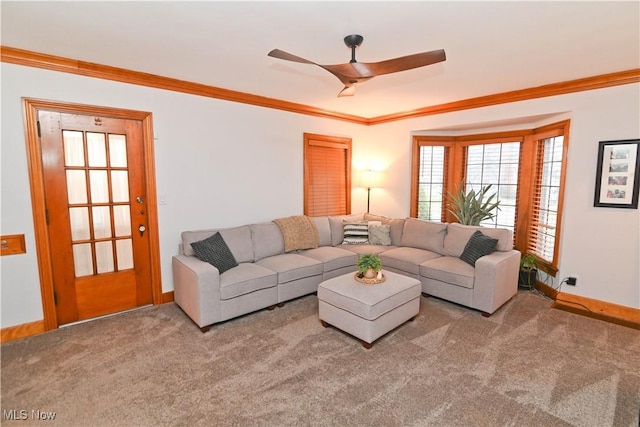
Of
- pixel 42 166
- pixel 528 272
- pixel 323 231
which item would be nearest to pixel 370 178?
pixel 323 231

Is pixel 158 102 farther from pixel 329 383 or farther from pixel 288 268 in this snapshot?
pixel 329 383

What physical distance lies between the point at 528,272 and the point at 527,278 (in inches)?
3.3

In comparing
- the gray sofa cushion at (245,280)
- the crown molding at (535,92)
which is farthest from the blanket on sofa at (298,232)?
the crown molding at (535,92)

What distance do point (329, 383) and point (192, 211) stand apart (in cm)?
259

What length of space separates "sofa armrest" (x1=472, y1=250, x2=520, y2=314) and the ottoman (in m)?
0.73


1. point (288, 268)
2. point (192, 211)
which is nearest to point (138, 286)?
point (192, 211)

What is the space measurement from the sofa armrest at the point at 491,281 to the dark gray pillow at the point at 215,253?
2693 millimetres

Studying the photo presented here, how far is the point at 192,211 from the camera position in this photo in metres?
3.88

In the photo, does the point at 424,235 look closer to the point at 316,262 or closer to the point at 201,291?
the point at 316,262

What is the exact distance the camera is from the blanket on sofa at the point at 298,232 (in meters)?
4.32

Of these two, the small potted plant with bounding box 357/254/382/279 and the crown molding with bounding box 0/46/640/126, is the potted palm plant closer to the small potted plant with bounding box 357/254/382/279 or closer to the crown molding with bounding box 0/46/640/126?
the crown molding with bounding box 0/46/640/126

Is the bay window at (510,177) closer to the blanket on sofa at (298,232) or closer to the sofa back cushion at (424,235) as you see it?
the sofa back cushion at (424,235)

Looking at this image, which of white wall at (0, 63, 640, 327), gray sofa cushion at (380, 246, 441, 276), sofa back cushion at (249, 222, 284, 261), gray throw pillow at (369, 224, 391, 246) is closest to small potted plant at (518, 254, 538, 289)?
white wall at (0, 63, 640, 327)

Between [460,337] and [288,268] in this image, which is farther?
[288,268]
